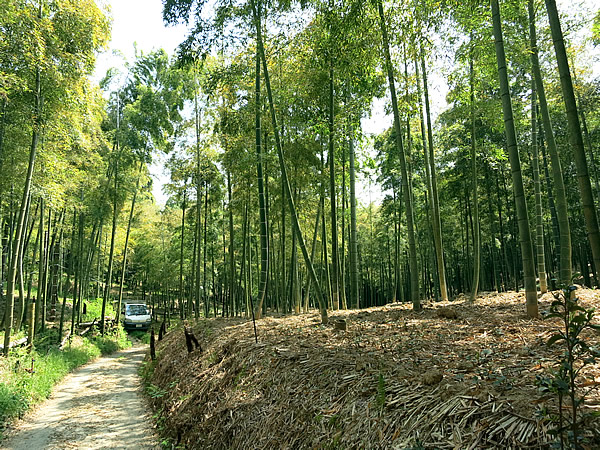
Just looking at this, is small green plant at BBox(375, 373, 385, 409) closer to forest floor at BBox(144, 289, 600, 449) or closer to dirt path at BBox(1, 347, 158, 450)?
forest floor at BBox(144, 289, 600, 449)

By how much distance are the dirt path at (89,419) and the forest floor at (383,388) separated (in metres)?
0.43

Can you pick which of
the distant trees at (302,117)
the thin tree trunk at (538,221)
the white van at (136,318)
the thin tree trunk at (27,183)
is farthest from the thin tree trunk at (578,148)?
the white van at (136,318)

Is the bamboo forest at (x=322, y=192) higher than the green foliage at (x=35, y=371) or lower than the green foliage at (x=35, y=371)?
higher

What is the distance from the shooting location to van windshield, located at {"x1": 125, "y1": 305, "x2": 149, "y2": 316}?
1776cm

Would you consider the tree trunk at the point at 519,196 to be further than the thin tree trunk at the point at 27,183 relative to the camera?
No

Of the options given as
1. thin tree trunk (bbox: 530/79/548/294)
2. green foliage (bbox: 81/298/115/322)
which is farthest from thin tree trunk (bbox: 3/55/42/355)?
green foliage (bbox: 81/298/115/322)

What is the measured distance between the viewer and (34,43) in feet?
17.1

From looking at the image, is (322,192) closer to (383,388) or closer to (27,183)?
(27,183)

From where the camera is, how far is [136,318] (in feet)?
57.5

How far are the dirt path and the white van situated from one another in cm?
1024

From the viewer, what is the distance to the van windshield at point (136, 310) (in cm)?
1776

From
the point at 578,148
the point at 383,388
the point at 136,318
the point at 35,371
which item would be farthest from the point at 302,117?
the point at 136,318

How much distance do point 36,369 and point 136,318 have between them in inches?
458

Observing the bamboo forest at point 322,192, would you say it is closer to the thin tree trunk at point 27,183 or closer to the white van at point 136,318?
the thin tree trunk at point 27,183
